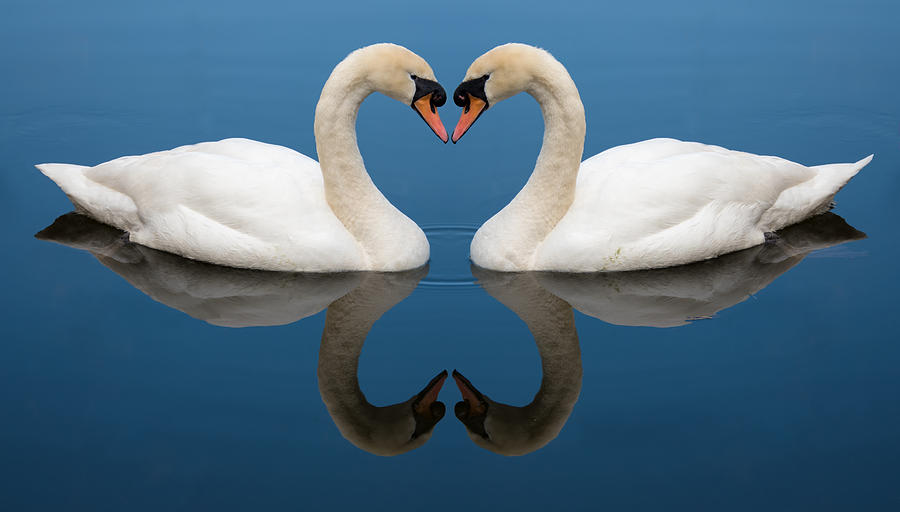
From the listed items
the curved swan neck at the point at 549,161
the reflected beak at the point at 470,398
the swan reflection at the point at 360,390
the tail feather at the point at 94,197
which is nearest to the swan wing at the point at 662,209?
the curved swan neck at the point at 549,161

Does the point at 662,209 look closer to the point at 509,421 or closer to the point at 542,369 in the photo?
the point at 542,369

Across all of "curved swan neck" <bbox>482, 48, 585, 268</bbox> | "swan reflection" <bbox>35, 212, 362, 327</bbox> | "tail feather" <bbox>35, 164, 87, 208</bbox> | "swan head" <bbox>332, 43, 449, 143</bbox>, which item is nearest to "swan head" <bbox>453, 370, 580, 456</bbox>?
"swan reflection" <bbox>35, 212, 362, 327</bbox>

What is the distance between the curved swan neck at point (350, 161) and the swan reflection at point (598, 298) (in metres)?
0.89

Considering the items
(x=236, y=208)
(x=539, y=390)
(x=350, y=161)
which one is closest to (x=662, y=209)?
(x=539, y=390)

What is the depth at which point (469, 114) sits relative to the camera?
1076 cm

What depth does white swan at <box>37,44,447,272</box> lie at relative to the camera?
10664 mm

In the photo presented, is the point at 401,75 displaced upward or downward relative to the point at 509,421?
upward

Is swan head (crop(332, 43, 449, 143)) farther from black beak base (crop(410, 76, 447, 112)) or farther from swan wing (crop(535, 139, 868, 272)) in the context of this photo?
swan wing (crop(535, 139, 868, 272))

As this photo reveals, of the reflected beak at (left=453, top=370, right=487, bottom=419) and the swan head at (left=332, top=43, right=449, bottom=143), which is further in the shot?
the swan head at (left=332, top=43, right=449, bottom=143)

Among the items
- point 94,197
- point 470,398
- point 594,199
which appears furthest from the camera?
point 94,197

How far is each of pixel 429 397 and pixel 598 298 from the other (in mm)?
2078

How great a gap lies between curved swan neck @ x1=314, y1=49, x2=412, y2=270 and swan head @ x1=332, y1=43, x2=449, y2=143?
0.4 inches

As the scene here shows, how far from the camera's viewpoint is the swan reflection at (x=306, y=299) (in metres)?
8.99

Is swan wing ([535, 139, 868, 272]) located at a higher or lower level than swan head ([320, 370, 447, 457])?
higher
